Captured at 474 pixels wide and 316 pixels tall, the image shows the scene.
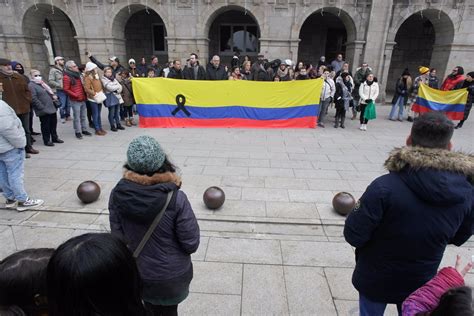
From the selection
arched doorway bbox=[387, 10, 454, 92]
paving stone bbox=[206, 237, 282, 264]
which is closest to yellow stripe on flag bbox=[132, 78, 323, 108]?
paving stone bbox=[206, 237, 282, 264]

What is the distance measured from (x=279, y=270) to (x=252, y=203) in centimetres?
161

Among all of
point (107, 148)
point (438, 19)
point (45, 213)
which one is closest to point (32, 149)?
point (107, 148)

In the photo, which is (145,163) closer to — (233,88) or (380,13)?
(233,88)

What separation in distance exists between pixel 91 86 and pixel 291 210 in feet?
20.2

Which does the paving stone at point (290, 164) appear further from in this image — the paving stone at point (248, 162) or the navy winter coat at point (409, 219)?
the navy winter coat at point (409, 219)

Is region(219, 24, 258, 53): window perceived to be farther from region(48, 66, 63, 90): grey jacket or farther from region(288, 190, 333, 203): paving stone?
region(288, 190, 333, 203): paving stone

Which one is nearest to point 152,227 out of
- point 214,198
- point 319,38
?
point 214,198

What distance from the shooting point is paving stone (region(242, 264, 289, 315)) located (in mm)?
2811

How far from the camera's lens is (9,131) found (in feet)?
13.2

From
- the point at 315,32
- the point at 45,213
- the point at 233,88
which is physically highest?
the point at 315,32

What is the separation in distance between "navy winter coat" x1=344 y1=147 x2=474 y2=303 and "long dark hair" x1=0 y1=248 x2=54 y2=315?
64.1 inches

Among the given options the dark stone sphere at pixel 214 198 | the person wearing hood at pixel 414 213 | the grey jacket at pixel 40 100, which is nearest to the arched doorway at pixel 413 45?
the dark stone sphere at pixel 214 198

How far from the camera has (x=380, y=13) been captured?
13906 millimetres

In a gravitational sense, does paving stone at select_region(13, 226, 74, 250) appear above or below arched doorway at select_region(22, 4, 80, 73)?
below
